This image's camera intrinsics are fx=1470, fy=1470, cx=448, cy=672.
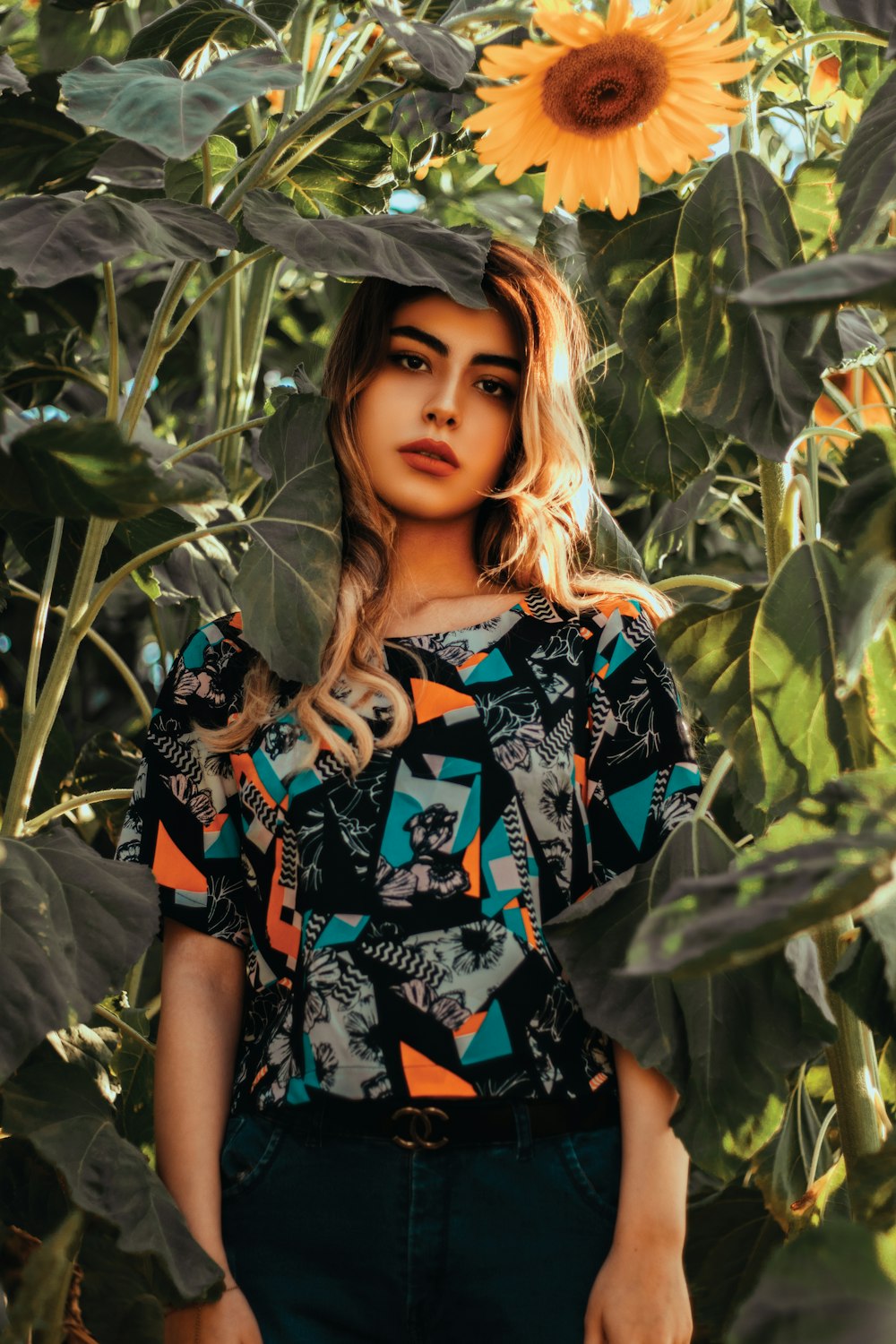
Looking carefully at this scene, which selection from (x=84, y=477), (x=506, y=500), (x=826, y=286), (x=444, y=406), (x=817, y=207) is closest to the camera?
(x=826, y=286)

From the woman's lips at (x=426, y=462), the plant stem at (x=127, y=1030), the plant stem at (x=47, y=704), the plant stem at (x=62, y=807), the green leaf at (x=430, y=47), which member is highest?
the green leaf at (x=430, y=47)

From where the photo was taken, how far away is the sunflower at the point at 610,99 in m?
1.02

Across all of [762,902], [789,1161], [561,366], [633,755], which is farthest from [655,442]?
[762,902]

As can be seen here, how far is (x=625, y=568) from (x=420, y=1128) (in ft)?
2.00

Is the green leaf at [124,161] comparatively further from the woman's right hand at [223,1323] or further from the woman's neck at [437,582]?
the woman's right hand at [223,1323]

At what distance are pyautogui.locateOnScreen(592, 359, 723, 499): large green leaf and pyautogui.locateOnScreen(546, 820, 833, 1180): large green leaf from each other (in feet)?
1.56

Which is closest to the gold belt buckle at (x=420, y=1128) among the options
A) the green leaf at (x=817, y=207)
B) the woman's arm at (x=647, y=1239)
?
the woman's arm at (x=647, y=1239)

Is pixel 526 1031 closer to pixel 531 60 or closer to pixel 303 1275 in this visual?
pixel 303 1275

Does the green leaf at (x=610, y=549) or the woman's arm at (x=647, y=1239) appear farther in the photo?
the green leaf at (x=610, y=549)

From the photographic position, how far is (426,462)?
4.22 ft

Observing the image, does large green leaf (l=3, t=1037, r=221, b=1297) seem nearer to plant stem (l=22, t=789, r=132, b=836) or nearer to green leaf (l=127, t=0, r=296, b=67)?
plant stem (l=22, t=789, r=132, b=836)

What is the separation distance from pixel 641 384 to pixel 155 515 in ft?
1.50

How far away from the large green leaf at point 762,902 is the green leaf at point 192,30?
96 centimetres

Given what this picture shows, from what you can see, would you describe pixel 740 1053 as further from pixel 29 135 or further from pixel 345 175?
pixel 29 135
